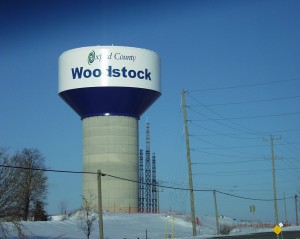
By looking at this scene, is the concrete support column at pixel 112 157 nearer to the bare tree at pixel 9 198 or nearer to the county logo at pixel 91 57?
the county logo at pixel 91 57

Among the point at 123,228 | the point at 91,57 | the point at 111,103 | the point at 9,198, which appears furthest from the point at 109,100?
the point at 9,198

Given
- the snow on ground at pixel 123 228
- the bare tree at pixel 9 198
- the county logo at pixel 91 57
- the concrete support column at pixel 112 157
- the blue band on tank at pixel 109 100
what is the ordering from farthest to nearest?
the concrete support column at pixel 112 157 < the county logo at pixel 91 57 < the blue band on tank at pixel 109 100 < the snow on ground at pixel 123 228 < the bare tree at pixel 9 198

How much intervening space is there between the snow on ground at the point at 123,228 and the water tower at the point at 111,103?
3.19 metres

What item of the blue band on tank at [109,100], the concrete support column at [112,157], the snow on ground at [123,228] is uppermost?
the blue band on tank at [109,100]

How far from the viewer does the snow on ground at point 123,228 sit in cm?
5438

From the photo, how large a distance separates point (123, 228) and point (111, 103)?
1547cm

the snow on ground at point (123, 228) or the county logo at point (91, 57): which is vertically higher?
the county logo at point (91, 57)

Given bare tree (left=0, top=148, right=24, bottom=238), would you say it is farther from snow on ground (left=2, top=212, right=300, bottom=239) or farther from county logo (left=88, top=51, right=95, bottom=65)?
county logo (left=88, top=51, right=95, bottom=65)

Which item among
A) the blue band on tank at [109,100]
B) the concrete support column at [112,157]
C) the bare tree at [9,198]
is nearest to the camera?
→ the bare tree at [9,198]

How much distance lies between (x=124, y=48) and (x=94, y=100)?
24.2 ft

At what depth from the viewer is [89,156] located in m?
73.3

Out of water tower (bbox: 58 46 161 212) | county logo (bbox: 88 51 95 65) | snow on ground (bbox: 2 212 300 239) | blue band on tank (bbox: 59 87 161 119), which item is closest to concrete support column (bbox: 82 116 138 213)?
water tower (bbox: 58 46 161 212)

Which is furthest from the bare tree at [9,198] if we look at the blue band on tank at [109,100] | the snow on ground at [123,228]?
the blue band on tank at [109,100]

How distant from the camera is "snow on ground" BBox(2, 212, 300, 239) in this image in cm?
5438
